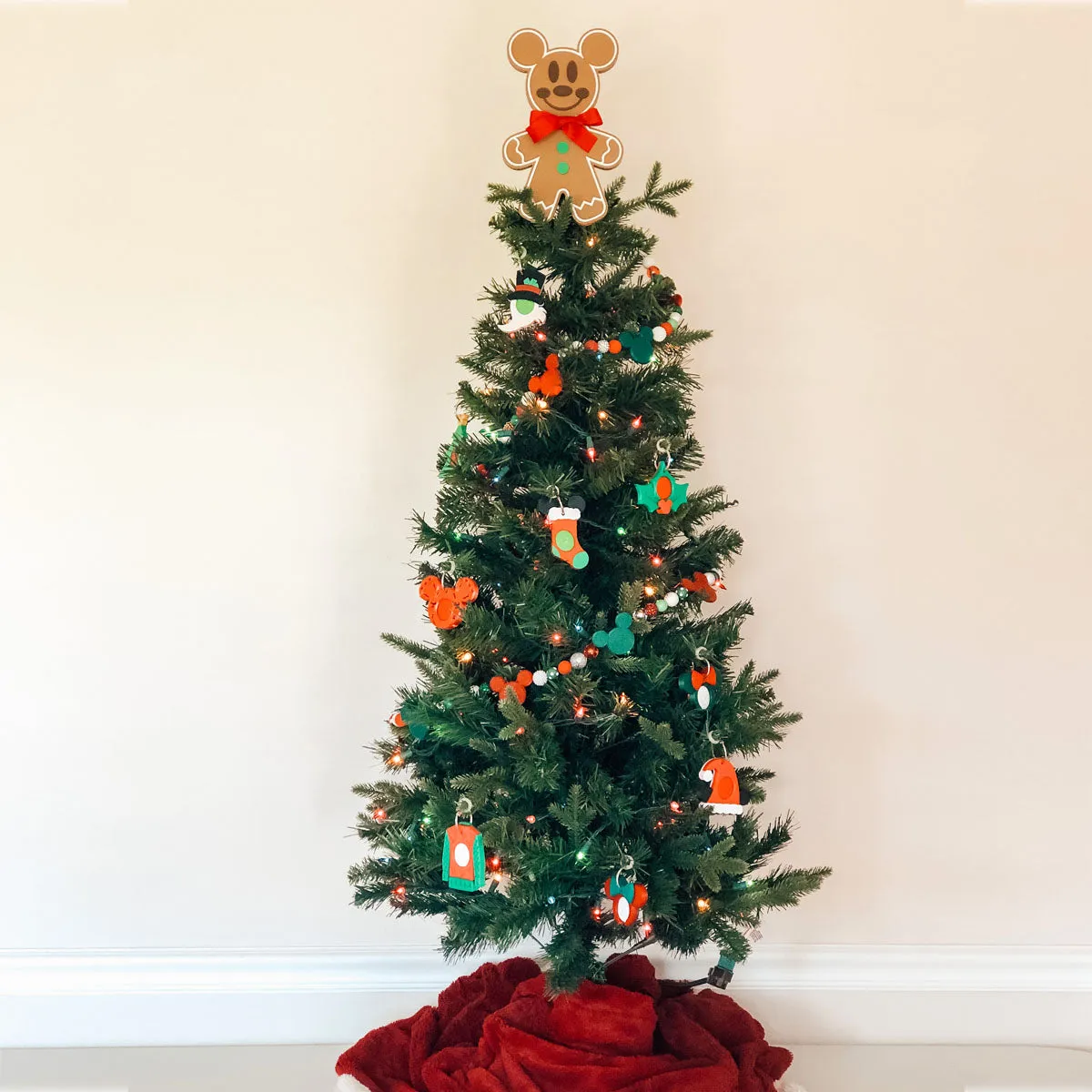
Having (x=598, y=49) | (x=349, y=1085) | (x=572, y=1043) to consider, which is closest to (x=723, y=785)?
(x=572, y=1043)

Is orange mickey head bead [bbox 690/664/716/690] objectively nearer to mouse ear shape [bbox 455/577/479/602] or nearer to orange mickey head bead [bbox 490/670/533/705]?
orange mickey head bead [bbox 490/670/533/705]

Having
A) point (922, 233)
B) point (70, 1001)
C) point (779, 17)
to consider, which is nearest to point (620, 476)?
point (922, 233)

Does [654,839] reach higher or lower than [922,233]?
lower

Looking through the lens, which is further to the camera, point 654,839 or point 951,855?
point 951,855

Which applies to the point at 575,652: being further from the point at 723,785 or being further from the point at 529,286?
the point at 529,286

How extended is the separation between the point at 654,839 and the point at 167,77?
191 centimetres

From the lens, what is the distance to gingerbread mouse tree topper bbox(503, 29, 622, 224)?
1.42 m

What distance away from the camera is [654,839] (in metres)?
1.34

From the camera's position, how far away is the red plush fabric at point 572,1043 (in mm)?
1313

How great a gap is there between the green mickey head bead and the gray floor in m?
1.12

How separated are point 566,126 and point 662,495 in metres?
0.70

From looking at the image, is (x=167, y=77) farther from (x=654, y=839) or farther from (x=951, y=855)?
(x=951, y=855)

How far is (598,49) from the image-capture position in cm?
143

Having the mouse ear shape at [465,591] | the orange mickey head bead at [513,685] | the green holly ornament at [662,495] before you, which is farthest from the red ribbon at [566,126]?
the orange mickey head bead at [513,685]
